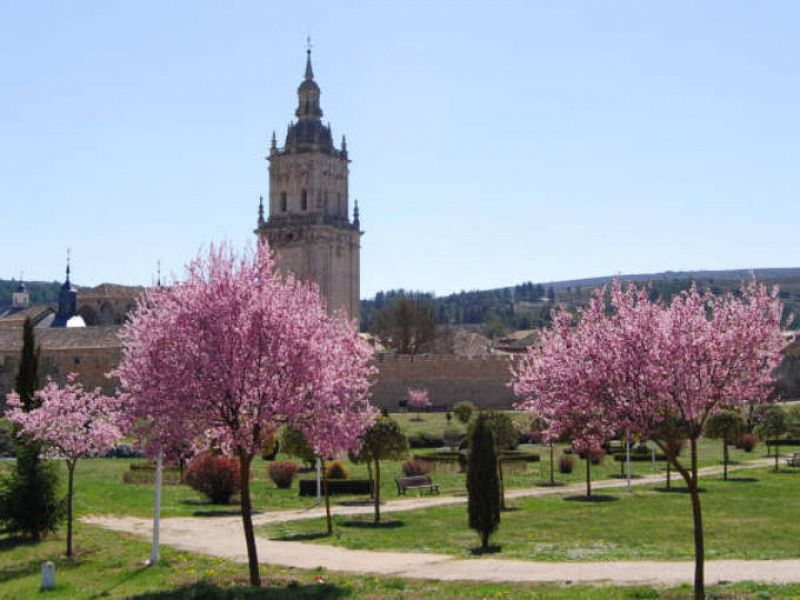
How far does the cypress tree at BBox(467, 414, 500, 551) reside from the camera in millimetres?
17344

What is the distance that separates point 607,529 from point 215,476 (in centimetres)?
984

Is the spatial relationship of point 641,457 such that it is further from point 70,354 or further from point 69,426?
point 70,354

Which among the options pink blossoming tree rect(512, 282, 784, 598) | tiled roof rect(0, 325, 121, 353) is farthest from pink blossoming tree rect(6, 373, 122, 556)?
tiled roof rect(0, 325, 121, 353)

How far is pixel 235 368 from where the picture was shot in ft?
42.6

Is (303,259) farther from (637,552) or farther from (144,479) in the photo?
(637,552)

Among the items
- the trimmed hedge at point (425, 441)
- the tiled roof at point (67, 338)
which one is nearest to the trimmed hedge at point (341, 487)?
the trimmed hedge at point (425, 441)

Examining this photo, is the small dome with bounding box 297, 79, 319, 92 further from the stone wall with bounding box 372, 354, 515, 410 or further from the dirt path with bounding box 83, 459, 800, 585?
the dirt path with bounding box 83, 459, 800, 585

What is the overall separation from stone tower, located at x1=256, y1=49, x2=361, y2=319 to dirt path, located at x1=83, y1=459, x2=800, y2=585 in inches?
2110

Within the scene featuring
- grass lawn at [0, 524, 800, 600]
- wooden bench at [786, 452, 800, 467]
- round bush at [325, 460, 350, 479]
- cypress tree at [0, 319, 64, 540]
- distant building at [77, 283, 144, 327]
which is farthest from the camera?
distant building at [77, 283, 144, 327]

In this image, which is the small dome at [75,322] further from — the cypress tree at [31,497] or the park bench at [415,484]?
the cypress tree at [31,497]

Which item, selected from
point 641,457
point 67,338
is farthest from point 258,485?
point 67,338

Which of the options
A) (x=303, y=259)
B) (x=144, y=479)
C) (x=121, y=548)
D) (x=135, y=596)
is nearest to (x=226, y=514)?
(x=121, y=548)

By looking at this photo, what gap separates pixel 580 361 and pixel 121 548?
10.1 meters

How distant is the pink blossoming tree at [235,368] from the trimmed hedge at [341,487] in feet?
43.3
